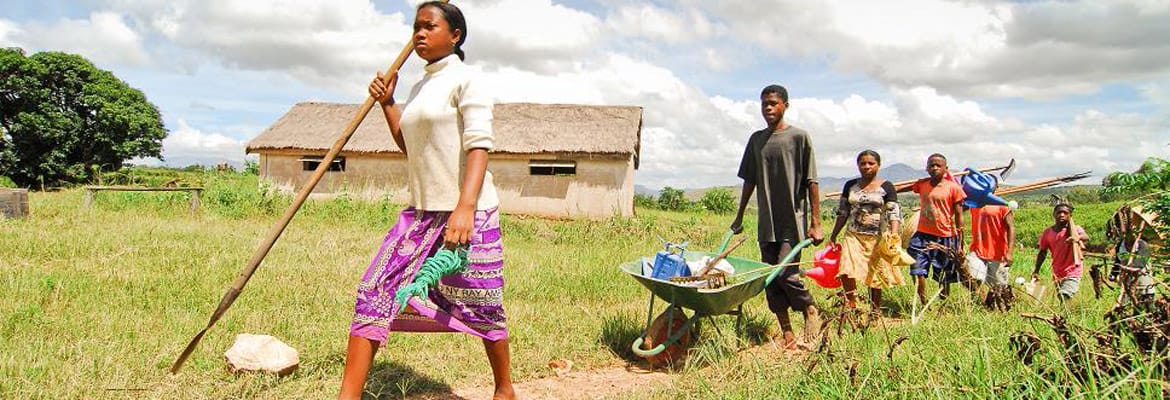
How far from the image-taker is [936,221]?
5891mm

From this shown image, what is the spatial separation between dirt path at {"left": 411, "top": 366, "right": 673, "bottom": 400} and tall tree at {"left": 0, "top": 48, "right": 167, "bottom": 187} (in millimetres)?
24407

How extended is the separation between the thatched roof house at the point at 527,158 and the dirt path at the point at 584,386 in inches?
439

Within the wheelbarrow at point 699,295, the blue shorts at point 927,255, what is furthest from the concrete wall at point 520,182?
the wheelbarrow at point 699,295

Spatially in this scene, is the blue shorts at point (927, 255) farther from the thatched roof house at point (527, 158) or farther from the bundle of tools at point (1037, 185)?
the thatched roof house at point (527, 158)

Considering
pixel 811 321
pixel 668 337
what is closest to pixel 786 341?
pixel 811 321

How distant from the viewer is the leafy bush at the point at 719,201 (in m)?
25.2

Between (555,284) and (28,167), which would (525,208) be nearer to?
(555,284)

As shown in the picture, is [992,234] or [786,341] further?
[992,234]

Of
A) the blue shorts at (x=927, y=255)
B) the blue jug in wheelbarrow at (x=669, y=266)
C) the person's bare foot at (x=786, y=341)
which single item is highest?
the blue jug in wheelbarrow at (x=669, y=266)

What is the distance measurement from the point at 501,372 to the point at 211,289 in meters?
3.08

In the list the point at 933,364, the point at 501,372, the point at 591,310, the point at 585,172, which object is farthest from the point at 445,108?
the point at 585,172

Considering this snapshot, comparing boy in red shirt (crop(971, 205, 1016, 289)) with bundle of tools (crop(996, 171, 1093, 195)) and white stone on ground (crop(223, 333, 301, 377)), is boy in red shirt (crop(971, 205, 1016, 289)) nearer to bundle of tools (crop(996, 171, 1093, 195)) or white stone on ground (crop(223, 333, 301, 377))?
bundle of tools (crop(996, 171, 1093, 195))

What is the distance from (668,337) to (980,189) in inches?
153

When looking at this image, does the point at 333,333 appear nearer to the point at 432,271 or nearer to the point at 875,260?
the point at 432,271
